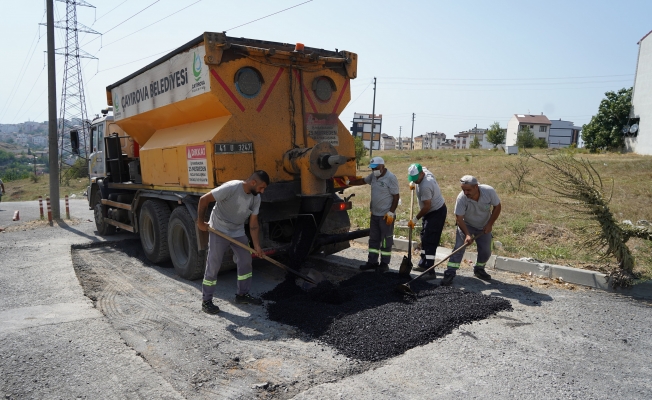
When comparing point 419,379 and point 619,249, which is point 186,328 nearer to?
point 419,379

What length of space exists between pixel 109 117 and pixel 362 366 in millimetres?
8046

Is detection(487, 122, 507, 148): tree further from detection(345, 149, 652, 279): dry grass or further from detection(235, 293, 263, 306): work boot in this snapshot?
detection(235, 293, 263, 306): work boot

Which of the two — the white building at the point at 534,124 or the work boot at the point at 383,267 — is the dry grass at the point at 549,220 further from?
the white building at the point at 534,124

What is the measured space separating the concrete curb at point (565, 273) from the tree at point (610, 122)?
30.3 m

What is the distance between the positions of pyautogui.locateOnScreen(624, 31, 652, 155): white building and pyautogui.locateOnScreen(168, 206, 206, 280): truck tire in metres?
29.8

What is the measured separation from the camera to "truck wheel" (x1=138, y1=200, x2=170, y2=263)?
21.7ft

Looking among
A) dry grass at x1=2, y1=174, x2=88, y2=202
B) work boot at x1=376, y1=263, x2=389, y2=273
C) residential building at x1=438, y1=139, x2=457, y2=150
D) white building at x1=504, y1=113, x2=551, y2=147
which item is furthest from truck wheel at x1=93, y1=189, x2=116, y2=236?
residential building at x1=438, y1=139, x2=457, y2=150

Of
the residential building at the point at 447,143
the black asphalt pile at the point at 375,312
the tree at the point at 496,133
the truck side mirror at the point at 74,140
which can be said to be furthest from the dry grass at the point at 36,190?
the residential building at the point at 447,143

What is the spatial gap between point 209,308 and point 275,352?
1286 millimetres

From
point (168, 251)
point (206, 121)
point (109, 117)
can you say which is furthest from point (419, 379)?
point (109, 117)

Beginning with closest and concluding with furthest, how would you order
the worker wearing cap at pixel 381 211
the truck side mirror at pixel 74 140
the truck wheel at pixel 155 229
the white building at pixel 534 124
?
the worker wearing cap at pixel 381 211, the truck wheel at pixel 155 229, the truck side mirror at pixel 74 140, the white building at pixel 534 124

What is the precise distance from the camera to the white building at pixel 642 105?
27.5 metres

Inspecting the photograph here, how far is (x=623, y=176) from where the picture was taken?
46.3 feet

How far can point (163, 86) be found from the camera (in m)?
6.24
